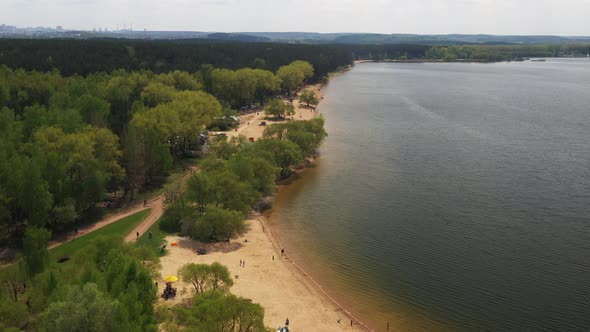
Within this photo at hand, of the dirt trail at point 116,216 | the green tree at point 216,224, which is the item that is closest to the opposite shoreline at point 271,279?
the green tree at point 216,224

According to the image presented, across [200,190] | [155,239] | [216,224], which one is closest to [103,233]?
[155,239]

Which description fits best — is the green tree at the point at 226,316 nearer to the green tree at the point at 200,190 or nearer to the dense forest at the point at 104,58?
the green tree at the point at 200,190

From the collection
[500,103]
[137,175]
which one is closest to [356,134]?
[137,175]

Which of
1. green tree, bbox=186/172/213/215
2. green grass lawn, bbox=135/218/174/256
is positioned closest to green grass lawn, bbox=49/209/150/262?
green grass lawn, bbox=135/218/174/256

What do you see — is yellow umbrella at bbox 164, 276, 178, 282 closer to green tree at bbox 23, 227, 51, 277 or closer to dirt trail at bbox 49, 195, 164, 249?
green tree at bbox 23, 227, 51, 277

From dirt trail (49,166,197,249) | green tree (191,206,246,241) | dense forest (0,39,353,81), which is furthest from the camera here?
dense forest (0,39,353,81)

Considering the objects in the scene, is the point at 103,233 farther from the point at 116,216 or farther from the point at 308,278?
the point at 308,278
